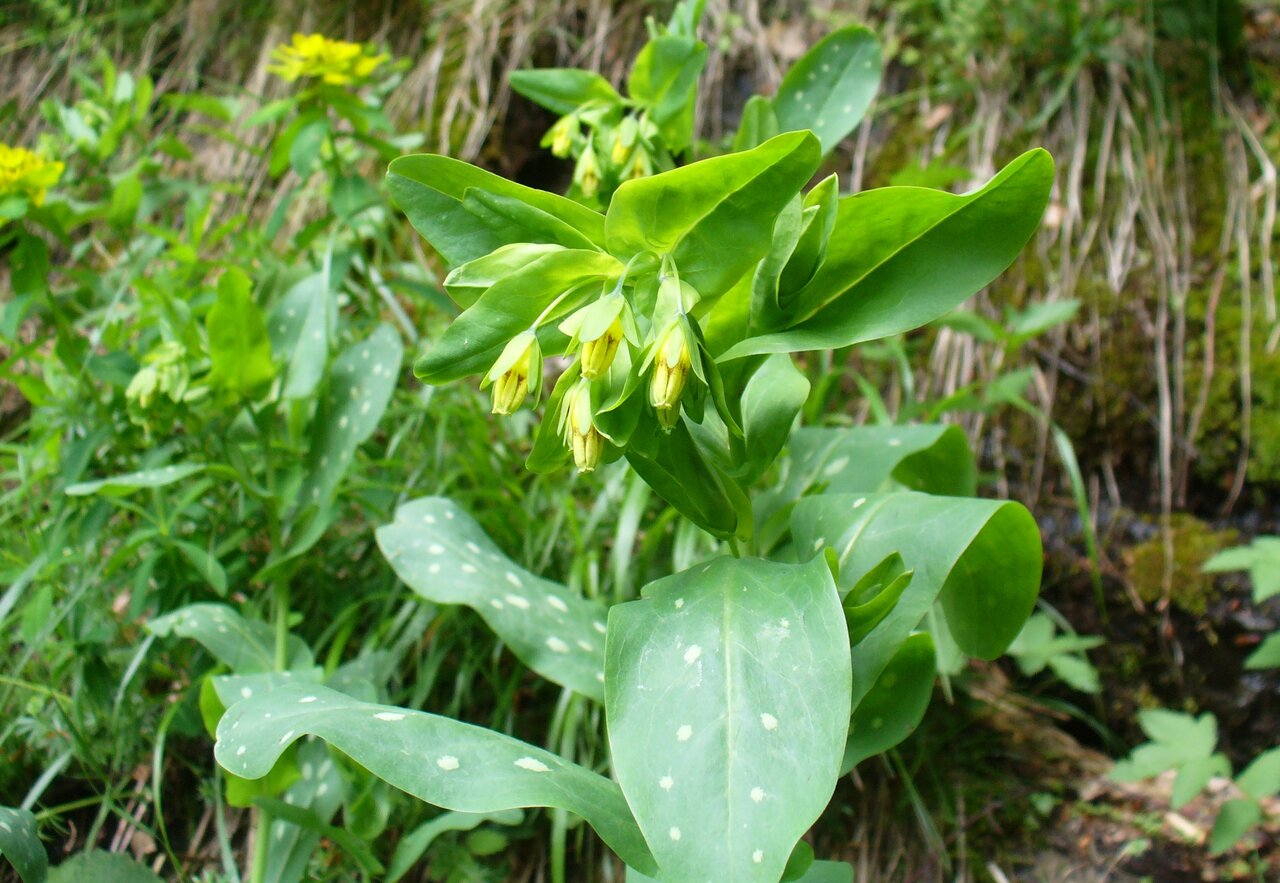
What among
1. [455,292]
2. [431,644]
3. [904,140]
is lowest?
[431,644]

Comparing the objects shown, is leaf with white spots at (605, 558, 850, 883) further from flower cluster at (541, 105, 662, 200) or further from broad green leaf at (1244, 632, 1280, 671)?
broad green leaf at (1244, 632, 1280, 671)

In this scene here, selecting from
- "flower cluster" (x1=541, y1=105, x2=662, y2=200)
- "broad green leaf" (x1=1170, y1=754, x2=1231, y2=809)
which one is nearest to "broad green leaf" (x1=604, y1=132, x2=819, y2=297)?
"flower cluster" (x1=541, y1=105, x2=662, y2=200)

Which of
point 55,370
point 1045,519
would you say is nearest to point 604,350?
point 55,370

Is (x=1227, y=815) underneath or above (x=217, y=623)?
above

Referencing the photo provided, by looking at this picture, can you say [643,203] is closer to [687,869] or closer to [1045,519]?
[687,869]

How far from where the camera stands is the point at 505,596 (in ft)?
3.22

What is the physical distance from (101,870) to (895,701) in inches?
34.3

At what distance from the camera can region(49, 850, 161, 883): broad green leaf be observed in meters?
0.98

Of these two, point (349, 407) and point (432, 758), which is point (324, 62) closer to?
point (349, 407)

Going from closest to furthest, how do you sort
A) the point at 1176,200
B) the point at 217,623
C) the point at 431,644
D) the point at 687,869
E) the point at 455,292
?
the point at 687,869
the point at 455,292
the point at 217,623
the point at 431,644
the point at 1176,200

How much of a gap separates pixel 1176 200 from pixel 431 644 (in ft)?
5.68

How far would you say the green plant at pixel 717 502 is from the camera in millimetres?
657

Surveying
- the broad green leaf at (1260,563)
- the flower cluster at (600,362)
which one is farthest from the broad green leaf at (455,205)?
the broad green leaf at (1260,563)

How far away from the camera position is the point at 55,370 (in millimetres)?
1359
